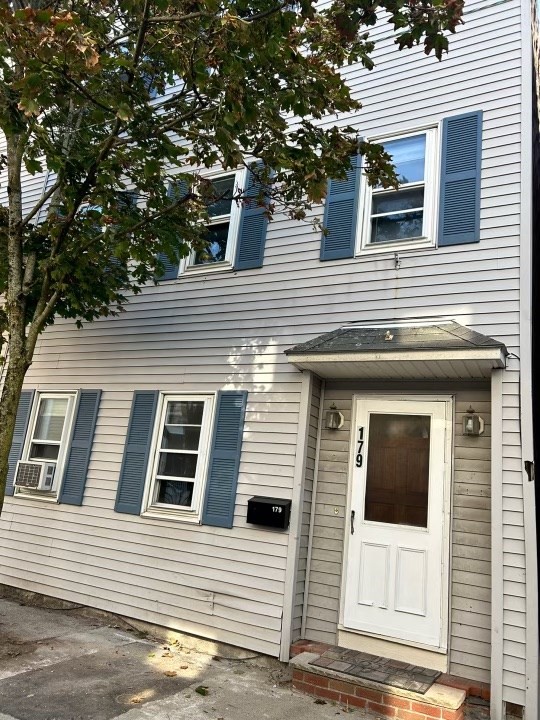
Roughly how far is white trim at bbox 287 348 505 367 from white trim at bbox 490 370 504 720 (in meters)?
0.31

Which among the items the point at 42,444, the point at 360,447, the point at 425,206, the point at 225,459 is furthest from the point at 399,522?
the point at 42,444

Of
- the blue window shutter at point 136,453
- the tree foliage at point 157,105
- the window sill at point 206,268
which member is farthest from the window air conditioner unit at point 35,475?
the window sill at point 206,268

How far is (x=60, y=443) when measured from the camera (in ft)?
22.4

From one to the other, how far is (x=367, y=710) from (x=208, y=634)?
1783 mm

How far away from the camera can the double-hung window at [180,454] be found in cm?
579

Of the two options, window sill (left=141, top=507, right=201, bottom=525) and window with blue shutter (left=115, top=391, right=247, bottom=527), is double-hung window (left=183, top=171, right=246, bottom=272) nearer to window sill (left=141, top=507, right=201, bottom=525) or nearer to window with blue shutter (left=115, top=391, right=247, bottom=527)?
window with blue shutter (left=115, top=391, right=247, bottom=527)

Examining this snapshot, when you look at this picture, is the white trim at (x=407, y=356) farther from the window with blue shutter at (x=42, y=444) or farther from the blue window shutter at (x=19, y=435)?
the blue window shutter at (x=19, y=435)

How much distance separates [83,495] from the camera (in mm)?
6426

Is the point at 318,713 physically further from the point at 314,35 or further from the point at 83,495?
the point at 314,35

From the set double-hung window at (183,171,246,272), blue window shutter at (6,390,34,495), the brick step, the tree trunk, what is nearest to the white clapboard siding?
double-hung window at (183,171,246,272)

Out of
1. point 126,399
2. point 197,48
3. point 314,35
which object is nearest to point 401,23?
point 314,35

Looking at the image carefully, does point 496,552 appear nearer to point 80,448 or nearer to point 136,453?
point 136,453

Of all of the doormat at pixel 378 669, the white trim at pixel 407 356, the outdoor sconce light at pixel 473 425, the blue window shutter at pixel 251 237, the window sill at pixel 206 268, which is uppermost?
the blue window shutter at pixel 251 237

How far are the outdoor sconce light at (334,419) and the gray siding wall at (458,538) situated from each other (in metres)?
0.04
